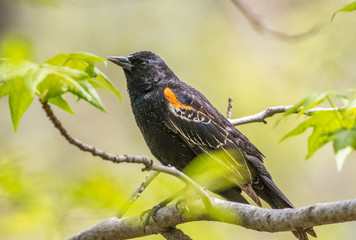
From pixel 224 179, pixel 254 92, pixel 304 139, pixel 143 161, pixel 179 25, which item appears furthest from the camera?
pixel 179 25

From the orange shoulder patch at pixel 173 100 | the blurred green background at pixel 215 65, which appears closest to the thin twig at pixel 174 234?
the orange shoulder patch at pixel 173 100

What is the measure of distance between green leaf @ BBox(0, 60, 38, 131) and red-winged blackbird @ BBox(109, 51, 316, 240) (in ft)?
7.21

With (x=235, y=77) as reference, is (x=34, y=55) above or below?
above

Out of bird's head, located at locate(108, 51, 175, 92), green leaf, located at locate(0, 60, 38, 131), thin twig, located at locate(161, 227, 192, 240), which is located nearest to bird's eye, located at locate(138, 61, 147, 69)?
bird's head, located at locate(108, 51, 175, 92)

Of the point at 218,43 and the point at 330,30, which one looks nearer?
the point at 330,30

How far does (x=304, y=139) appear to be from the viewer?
29.5 ft

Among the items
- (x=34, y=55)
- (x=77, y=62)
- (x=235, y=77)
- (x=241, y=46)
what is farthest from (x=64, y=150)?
(x=34, y=55)

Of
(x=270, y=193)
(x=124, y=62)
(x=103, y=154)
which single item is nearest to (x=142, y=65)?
(x=124, y=62)

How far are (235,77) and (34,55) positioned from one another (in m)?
8.66

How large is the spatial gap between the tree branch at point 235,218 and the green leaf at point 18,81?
1.42 m

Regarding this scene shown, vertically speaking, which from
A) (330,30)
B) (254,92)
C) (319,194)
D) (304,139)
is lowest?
(319,194)

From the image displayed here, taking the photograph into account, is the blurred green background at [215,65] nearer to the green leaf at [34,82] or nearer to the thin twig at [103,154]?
the thin twig at [103,154]

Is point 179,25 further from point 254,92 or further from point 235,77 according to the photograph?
point 254,92

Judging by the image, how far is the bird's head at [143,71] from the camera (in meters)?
4.68
